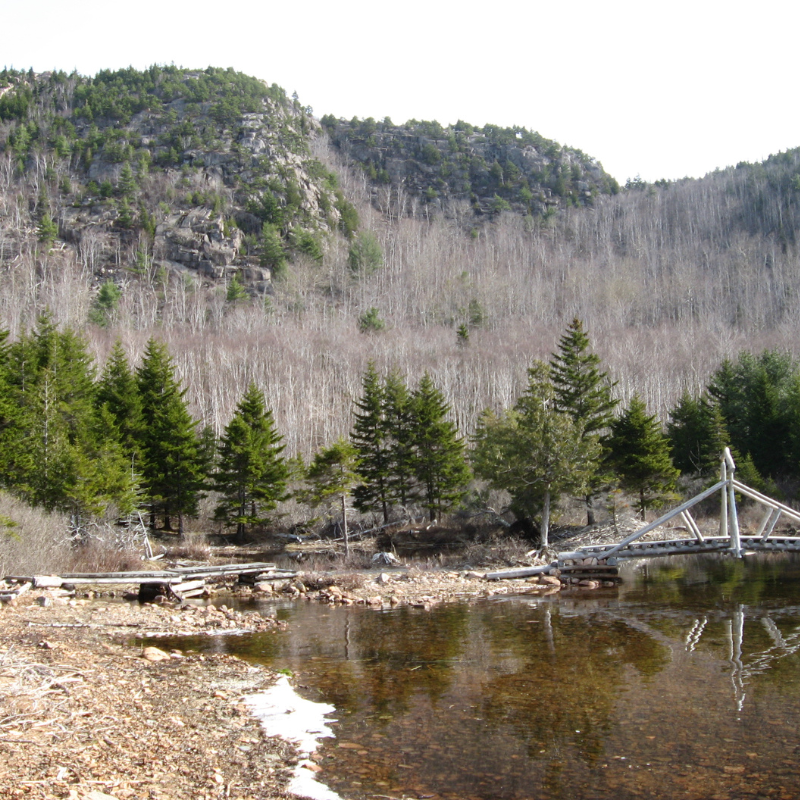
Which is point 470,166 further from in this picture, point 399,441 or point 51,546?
point 51,546

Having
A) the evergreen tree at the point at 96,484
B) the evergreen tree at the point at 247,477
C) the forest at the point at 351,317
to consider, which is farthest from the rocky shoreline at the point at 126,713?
the evergreen tree at the point at 247,477

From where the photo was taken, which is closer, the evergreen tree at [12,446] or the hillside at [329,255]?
the evergreen tree at [12,446]

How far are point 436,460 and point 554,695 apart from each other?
2575cm

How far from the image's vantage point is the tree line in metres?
29.4

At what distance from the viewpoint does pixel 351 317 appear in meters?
90.8

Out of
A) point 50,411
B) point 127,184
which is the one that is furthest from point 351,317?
point 50,411

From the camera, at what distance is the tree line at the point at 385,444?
96.5ft

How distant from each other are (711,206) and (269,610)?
12996cm

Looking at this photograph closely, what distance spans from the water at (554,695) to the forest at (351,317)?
12071 mm

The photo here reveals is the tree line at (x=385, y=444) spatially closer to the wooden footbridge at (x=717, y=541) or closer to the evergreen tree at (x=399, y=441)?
the evergreen tree at (x=399, y=441)

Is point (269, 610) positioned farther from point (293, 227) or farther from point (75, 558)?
point (293, 227)

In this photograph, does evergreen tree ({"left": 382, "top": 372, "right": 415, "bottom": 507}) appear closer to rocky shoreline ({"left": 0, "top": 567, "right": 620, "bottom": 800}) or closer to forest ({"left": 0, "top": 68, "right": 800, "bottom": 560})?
forest ({"left": 0, "top": 68, "right": 800, "bottom": 560})

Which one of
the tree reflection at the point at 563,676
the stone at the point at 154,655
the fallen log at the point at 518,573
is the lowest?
the fallen log at the point at 518,573

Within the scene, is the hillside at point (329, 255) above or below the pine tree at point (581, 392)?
above
